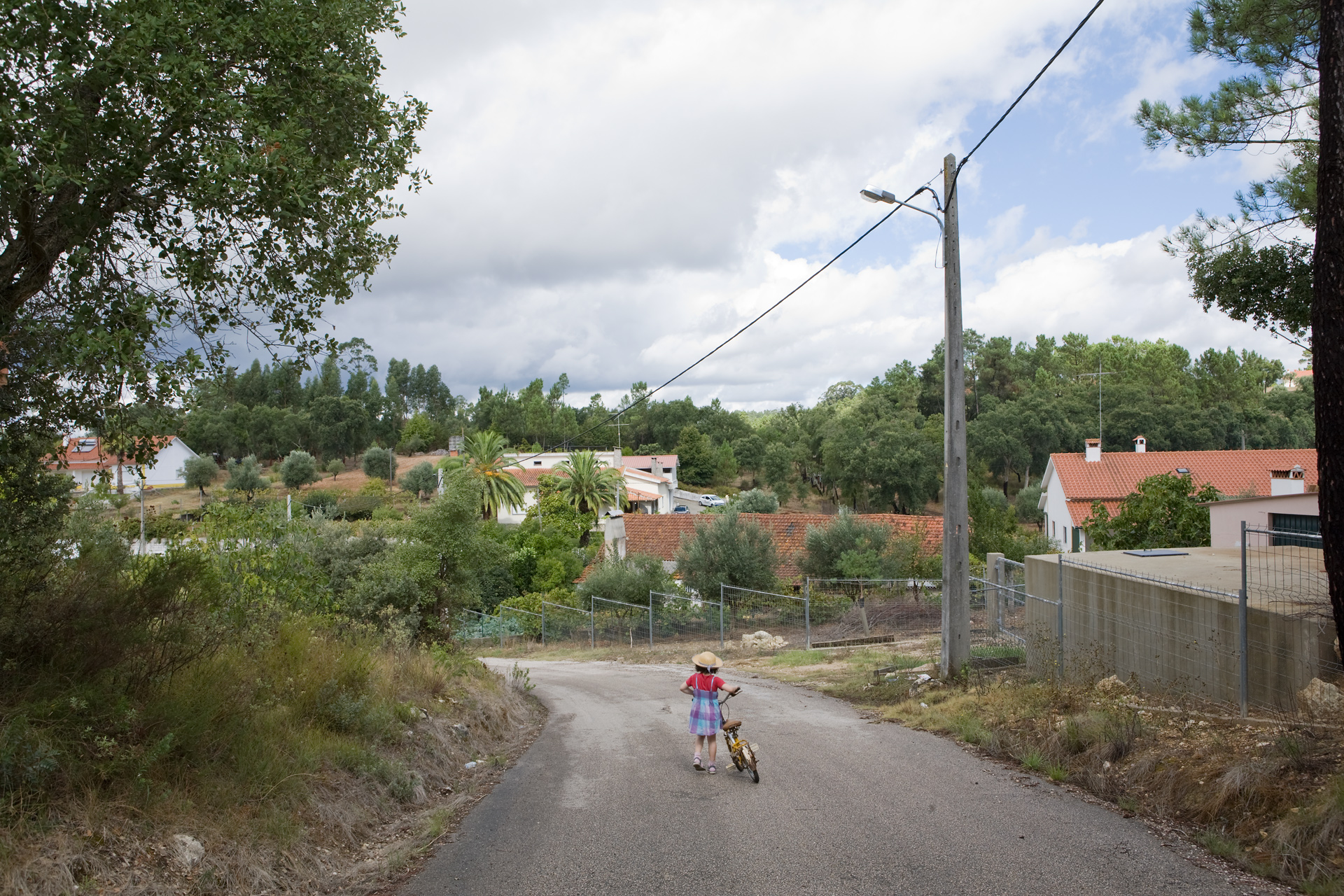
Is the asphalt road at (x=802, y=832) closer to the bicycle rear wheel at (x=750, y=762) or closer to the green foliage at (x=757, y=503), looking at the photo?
the bicycle rear wheel at (x=750, y=762)

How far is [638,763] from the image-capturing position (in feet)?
29.2

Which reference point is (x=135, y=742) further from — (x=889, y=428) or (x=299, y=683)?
(x=889, y=428)

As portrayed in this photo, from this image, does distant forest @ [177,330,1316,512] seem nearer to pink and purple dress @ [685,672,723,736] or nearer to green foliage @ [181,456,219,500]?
green foliage @ [181,456,219,500]

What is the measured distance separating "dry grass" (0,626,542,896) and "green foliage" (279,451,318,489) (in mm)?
68885

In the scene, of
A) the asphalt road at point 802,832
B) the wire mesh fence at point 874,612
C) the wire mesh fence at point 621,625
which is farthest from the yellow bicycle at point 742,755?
the wire mesh fence at point 621,625

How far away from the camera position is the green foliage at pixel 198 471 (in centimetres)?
5803

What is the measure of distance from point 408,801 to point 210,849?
2.28 m

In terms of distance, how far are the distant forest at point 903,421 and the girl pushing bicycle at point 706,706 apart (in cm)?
5170

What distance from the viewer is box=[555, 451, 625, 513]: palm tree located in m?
61.4

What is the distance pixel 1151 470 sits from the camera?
49.2 metres

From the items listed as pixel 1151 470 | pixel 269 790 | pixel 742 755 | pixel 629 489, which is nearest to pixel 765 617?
pixel 742 755

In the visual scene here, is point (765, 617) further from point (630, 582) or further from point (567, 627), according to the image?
point (567, 627)

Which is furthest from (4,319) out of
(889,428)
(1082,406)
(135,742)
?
(1082,406)

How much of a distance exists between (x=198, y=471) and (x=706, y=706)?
5927 cm
